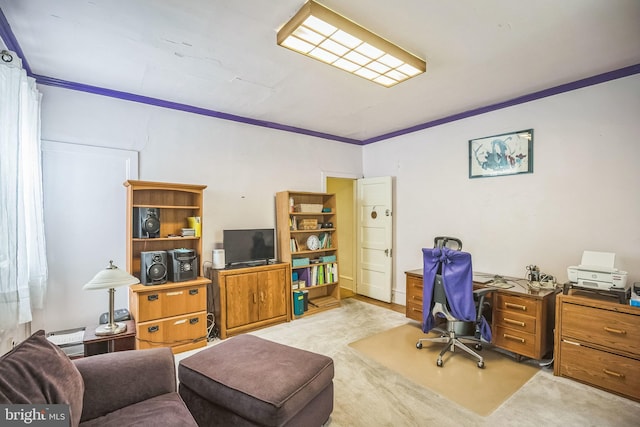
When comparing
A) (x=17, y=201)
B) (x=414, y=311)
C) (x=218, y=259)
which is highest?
(x=17, y=201)

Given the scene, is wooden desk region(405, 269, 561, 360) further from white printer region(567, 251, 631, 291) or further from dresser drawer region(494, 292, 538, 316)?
white printer region(567, 251, 631, 291)

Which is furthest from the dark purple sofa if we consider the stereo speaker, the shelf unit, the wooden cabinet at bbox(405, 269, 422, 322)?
the wooden cabinet at bbox(405, 269, 422, 322)

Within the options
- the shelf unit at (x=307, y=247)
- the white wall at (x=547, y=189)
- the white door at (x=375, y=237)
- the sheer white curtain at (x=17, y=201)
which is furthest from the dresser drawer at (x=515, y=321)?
the sheer white curtain at (x=17, y=201)

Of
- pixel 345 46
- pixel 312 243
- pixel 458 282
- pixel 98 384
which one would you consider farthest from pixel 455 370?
pixel 345 46

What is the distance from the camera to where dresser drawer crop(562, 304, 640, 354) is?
222 cm

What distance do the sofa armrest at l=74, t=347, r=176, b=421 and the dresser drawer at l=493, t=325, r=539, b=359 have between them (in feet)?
9.44

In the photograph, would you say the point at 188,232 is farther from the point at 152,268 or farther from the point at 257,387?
the point at 257,387

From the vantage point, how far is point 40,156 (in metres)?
2.70

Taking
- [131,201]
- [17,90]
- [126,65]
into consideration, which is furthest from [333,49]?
[131,201]

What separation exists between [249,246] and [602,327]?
3.47 m

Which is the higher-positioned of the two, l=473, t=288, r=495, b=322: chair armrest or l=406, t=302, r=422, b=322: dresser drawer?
l=473, t=288, r=495, b=322: chair armrest

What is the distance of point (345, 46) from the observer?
88.3 inches

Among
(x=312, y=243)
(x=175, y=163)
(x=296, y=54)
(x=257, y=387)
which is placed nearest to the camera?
(x=257, y=387)

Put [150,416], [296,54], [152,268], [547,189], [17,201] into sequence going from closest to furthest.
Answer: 1. [150,416]
2. [17,201]
3. [296,54]
4. [152,268]
5. [547,189]
